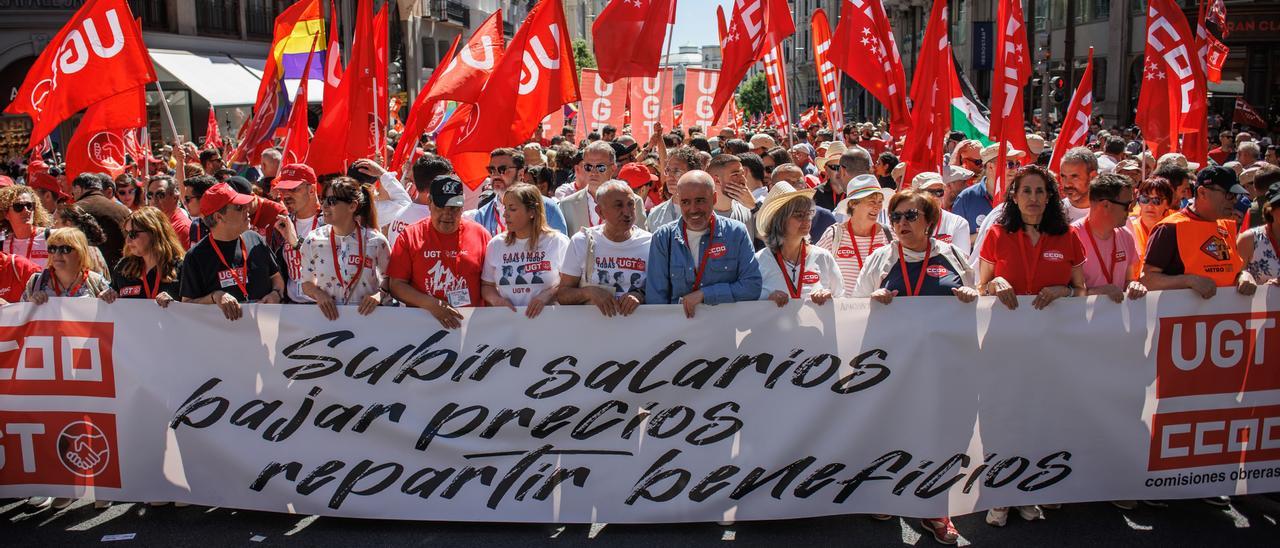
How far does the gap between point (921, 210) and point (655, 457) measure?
173 cm

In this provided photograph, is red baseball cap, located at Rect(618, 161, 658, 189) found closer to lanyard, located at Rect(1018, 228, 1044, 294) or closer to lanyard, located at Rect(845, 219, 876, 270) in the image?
lanyard, located at Rect(845, 219, 876, 270)

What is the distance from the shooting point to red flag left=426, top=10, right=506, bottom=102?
745 cm

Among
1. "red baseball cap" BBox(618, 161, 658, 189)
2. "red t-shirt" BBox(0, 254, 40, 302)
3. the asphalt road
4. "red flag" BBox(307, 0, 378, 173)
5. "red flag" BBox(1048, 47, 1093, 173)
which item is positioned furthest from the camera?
"red flag" BBox(1048, 47, 1093, 173)

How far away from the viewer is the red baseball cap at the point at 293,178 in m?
6.29

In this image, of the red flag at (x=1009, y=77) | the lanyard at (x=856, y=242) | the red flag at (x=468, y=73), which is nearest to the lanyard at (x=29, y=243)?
the red flag at (x=468, y=73)

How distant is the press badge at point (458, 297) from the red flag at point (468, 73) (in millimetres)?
2469

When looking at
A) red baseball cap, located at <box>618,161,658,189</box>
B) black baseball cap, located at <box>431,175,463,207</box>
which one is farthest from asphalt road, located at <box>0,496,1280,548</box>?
red baseball cap, located at <box>618,161,658,189</box>

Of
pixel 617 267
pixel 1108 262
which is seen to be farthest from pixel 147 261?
pixel 1108 262

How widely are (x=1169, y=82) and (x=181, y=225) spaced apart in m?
7.80

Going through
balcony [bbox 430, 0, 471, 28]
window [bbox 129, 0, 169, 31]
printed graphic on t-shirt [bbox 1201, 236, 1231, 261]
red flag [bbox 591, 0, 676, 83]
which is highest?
balcony [bbox 430, 0, 471, 28]

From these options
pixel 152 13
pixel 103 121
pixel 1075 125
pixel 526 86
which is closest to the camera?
pixel 526 86

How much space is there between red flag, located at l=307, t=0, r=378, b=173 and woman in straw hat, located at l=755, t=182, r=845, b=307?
14.2ft

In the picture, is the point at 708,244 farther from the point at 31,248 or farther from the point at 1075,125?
the point at 1075,125

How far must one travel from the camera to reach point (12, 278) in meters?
→ 5.94
